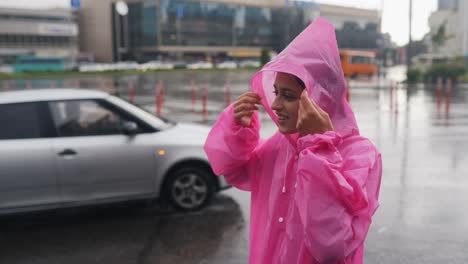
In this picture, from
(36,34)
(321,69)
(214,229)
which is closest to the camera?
(321,69)

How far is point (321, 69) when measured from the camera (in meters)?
1.71

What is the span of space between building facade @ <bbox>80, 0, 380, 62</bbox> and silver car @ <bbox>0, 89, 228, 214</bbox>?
8842cm

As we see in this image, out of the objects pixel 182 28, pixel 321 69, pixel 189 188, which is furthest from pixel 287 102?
pixel 182 28

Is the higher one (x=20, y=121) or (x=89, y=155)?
(x=20, y=121)

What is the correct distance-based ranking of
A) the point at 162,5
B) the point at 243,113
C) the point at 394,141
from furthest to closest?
1. the point at 162,5
2. the point at 394,141
3. the point at 243,113

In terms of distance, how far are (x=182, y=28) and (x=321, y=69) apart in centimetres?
9898

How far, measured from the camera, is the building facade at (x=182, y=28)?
319 feet

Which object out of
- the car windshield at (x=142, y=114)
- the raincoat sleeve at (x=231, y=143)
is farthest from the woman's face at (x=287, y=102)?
the car windshield at (x=142, y=114)

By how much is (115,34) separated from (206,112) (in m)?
90.7

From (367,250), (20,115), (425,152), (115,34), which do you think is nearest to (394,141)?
(425,152)

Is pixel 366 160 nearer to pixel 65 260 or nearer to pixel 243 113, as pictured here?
pixel 243 113

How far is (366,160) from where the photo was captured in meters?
1.64

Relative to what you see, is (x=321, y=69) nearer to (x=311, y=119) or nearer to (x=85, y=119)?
(x=311, y=119)

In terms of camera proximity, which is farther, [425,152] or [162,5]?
[162,5]
